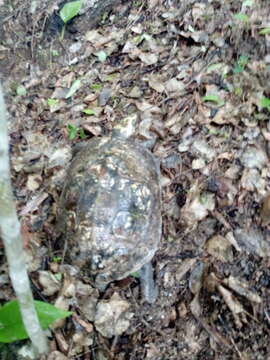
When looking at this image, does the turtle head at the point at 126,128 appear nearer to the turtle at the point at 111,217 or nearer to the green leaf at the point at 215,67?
the turtle at the point at 111,217

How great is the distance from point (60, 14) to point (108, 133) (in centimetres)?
159

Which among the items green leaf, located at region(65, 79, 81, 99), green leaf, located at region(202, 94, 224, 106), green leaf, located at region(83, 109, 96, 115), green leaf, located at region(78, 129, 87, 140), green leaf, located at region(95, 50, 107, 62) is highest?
green leaf, located at region(95, 50, 107, 62)

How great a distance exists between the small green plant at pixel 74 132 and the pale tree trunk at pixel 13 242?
1.82 m

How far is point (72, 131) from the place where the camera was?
3.74 metres

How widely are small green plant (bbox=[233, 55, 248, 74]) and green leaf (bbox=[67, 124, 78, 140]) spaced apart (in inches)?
54.6

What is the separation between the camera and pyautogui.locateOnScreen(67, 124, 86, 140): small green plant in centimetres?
368

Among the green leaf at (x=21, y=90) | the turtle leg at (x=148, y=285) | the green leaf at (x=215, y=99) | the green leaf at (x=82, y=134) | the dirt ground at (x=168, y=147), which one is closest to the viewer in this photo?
the dirt ground at (x=168, y=147)

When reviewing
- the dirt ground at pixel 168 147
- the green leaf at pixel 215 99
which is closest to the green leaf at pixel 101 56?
the dirt ground at pixel 168 147

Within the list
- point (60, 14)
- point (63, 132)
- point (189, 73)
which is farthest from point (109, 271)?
point (60, 14)

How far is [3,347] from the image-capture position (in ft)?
8.36

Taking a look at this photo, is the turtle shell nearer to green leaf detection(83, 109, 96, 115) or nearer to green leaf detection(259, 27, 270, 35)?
green leaf detection(83, 109, 96, 115)

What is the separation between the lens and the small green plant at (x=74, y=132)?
3.68m

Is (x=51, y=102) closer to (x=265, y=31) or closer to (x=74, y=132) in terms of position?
(x=74, y=132)

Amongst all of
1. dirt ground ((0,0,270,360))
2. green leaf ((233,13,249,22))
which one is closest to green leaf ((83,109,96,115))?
dirt ground ((0,0,270,360))
